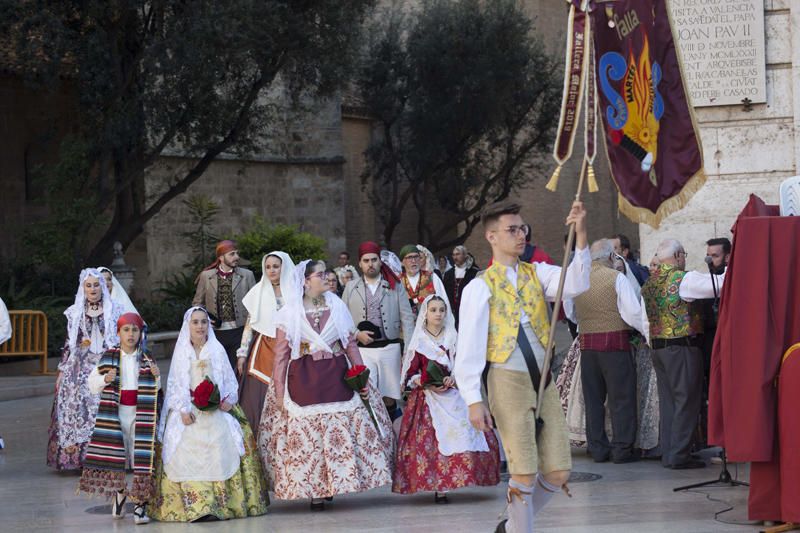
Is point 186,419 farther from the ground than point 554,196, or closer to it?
closer to it

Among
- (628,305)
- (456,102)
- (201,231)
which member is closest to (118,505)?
(628,305)

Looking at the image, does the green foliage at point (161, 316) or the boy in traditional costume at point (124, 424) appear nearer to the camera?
the boy in traditional costume at point (124, 424)

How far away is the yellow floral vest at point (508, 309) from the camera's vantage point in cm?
640

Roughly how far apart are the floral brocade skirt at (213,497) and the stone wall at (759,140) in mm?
4566

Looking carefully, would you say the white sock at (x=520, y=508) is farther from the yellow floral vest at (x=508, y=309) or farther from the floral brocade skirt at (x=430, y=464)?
the floral brocade skirt at (x=430, y=464)

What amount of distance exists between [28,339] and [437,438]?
11.4 m

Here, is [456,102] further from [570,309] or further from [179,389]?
[179,389]

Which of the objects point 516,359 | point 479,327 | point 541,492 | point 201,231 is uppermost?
point 201,231

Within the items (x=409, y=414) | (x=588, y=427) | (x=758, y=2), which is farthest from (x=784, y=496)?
(x=758, y=2)

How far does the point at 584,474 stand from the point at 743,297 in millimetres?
3157

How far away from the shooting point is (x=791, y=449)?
711 centimetres

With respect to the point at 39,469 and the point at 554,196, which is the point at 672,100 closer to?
the point at 39,469

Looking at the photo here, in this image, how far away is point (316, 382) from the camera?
881cm

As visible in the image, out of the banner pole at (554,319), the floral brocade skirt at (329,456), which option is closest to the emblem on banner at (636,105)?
the banner pole at (554,319)
